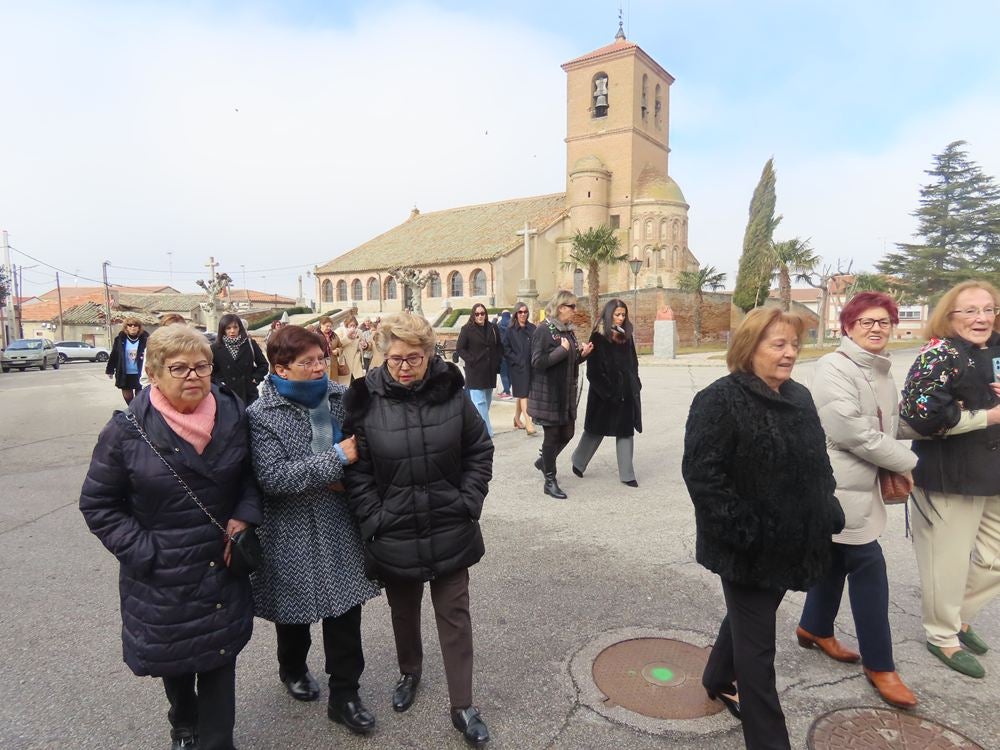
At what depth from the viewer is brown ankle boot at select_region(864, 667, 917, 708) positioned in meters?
2.77

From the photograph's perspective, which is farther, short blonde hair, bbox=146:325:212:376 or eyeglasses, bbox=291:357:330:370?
eyeglasses, bbox=291:357:330:370

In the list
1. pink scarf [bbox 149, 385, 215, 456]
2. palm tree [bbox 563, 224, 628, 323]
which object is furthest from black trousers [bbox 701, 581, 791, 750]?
palm tree [bbox 563, 224, 628, 323]

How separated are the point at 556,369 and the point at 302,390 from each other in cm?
367

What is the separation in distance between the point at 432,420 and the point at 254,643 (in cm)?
187

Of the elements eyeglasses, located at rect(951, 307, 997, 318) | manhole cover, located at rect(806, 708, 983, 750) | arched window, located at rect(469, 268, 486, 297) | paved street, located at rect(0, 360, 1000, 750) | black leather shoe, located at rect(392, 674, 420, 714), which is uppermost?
arched window, located at rect(469, 268, 486, 297)

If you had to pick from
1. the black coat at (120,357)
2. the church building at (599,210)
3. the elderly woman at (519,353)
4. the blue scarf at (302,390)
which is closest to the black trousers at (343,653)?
the blue scarf at (302,390)

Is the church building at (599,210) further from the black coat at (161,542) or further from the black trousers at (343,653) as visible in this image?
the black coat at (161,542)

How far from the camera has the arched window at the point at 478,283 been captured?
46.5m

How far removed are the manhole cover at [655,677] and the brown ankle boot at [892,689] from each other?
0.74 meters

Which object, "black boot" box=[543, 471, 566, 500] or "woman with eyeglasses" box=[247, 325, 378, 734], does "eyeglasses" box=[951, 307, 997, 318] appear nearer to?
"woman with eyeglasses" box=[247, 325, 378, 734]

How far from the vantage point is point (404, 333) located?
8.54ft

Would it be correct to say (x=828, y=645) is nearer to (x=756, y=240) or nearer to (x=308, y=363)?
(x=308, y=363)

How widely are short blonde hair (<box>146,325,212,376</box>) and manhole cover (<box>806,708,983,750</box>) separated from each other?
2.90 metres

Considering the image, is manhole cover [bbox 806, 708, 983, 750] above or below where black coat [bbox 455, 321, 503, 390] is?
below
